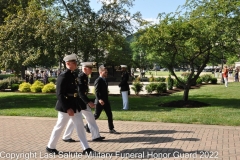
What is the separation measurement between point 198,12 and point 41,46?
7.83 meters

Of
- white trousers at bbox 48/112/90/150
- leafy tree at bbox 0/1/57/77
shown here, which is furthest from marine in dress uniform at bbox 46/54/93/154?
leafy tree at bbox 0/1/57/77

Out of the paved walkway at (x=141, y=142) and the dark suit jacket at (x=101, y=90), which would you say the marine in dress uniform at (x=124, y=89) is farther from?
the dark suit jacket at (x=101, y=90)

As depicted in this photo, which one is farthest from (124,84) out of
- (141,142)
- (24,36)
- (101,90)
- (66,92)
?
(66,92)

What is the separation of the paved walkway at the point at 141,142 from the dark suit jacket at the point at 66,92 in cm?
94

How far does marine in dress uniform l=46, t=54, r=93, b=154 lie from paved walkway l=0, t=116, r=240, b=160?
266 mm

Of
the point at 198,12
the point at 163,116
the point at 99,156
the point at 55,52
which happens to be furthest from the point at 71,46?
the point at 99,156

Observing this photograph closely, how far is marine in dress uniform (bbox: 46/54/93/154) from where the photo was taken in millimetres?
6172

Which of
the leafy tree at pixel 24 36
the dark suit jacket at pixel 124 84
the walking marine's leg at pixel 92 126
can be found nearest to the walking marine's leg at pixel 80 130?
the walking marine's leg at pixel 92 126

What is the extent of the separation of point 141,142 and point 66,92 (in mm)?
2127

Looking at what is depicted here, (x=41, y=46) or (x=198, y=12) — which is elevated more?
(x=198, y=12)

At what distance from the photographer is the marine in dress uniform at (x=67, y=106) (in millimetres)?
6172

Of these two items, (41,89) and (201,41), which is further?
(41,89)

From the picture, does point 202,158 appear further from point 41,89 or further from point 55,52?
point 41,89

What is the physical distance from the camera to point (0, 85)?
83.7ft
